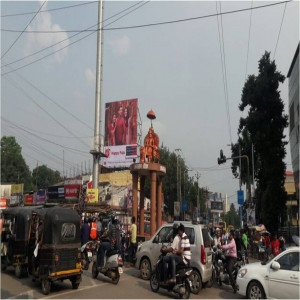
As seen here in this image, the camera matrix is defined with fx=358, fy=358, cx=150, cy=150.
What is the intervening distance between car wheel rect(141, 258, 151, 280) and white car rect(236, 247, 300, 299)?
3.40 metres

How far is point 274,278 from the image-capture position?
853 cm

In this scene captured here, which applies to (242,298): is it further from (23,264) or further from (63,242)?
(23,264)

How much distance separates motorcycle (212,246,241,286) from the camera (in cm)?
1122

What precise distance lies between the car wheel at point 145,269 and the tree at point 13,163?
232ft

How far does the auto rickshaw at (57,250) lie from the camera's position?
9.32 m

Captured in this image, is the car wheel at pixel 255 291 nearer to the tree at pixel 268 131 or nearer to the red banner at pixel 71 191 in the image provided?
the tree at pixel 268 131

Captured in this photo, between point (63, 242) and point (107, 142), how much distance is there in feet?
114

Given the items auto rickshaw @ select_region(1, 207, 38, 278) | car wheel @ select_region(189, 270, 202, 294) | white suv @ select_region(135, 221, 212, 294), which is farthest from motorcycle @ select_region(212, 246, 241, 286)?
auto rickshaw @ select_region(1, 207, 38, 278)

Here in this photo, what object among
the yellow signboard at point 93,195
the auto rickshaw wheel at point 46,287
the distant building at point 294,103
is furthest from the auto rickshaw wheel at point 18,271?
the distant building at point 294,103

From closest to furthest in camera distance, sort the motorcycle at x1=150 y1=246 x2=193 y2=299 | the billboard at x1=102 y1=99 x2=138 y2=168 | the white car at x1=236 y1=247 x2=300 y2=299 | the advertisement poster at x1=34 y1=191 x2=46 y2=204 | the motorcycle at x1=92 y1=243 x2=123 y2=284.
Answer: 1. the white car at x1=236 y1=247 x2=300 y2=299
2. the motorcycle at x1=150 y1=246 x2=193 y2=299
3. the motorcycle at x1=92 y1=243 x2=123 y2=284
4. the advertisement poster at x1=34 y1=191 x2=46 y2=204
5. the billboard at x1=102 y1=99 x2=138 y2=168

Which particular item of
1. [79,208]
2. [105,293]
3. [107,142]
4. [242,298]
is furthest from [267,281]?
[107,142]

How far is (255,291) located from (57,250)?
5.21 m

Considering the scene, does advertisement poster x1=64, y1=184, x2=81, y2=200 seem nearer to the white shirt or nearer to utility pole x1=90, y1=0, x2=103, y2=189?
utility pole x1=90, y1=0, x2=103, y2=189

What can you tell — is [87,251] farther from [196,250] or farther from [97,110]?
[97,110]
